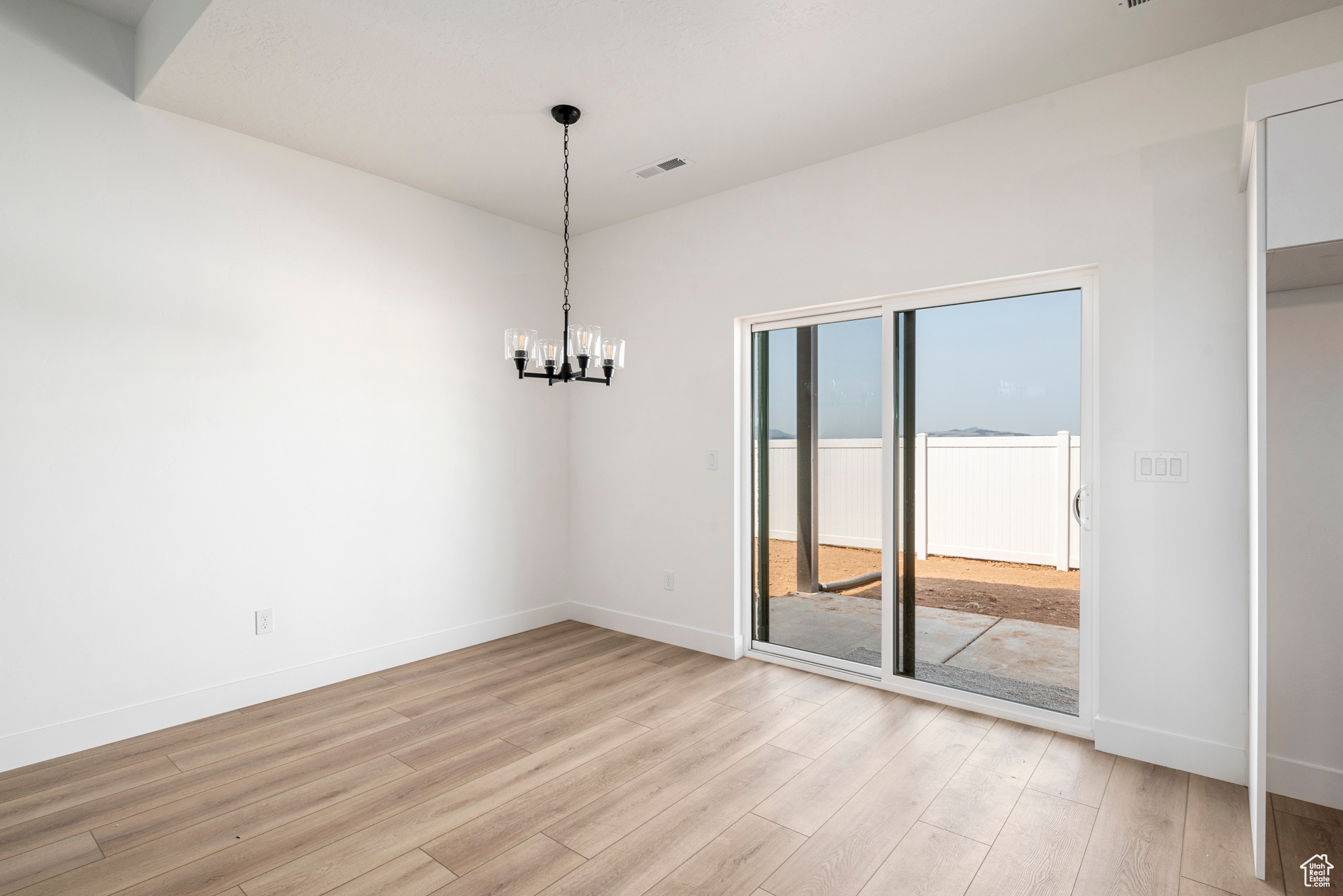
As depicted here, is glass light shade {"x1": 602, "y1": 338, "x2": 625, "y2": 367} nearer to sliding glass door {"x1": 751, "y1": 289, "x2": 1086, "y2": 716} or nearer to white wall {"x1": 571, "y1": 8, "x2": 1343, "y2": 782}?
white wall {"x1": 571, "y1": 8, "x2": 1343, "y2": 782}

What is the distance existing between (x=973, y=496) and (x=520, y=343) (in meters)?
2.25

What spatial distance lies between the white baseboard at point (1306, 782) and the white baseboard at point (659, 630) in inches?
94.0

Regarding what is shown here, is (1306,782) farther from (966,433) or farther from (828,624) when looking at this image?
(828,624)

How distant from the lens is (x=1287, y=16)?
7.66 feet

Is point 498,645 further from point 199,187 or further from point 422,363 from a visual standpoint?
point 199,187

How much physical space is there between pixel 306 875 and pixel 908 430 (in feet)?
9.89

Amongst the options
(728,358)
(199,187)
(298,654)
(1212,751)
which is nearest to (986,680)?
(1212,751)

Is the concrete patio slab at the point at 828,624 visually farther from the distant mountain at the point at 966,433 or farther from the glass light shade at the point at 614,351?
the glass light shade at the point at 614,351

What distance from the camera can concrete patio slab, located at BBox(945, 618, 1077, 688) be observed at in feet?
9.67

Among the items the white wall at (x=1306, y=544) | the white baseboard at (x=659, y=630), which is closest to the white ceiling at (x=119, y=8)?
the white baseboard at (x=659, y=630)

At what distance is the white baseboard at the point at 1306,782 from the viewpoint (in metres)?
2.29

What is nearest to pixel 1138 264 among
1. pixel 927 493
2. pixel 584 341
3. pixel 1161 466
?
pixel 1161 466

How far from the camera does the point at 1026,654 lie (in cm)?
307

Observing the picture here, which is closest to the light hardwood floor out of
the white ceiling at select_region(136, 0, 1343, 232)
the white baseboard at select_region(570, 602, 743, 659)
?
the white baseboard at select_region(570, 602, 743, 659)
